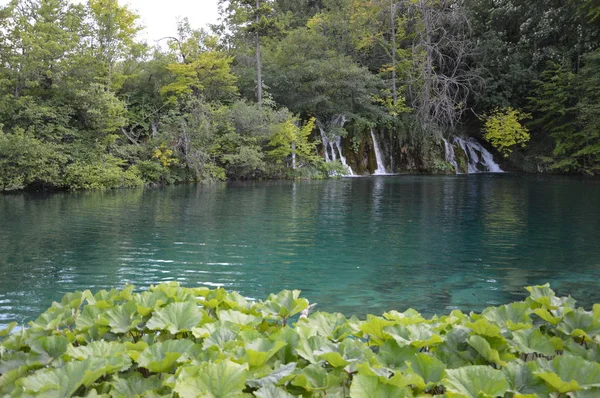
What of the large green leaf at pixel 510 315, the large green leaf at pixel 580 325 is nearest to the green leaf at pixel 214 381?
the large green leaf at pixel 510 315

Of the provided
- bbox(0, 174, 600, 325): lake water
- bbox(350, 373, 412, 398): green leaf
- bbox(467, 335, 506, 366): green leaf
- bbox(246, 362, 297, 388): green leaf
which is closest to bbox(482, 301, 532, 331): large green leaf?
bbox(467, 335, 506, 366): green leaf

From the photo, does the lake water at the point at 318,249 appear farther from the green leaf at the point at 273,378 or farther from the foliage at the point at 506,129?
the foliage at the point at 506,129

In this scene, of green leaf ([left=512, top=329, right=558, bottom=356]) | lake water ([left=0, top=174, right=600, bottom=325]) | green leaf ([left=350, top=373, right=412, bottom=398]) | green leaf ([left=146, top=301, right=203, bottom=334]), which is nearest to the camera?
green leaf ([left=350, top=373, right=412, bottom=398])

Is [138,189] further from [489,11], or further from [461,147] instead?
[489,11]

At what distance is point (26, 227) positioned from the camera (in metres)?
10.7

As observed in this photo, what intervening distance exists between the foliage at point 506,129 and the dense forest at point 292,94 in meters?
0.09

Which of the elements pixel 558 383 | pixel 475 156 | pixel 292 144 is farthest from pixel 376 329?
pixel 475 156

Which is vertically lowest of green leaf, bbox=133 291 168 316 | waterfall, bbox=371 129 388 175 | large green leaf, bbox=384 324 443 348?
large green leaf, bbox=384 324 443 348

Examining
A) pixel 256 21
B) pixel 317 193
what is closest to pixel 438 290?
pixel 317 193

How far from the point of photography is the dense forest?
858 inches

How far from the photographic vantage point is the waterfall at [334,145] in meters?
30.2

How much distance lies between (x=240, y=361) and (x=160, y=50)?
103ft

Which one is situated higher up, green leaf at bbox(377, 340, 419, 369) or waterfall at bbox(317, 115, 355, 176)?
waterfall at bbox(317, 115, 355, 176)

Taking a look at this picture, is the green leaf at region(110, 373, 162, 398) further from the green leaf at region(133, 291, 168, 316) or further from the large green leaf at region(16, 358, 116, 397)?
the green leaf at region(133, 291, 168, 316)
